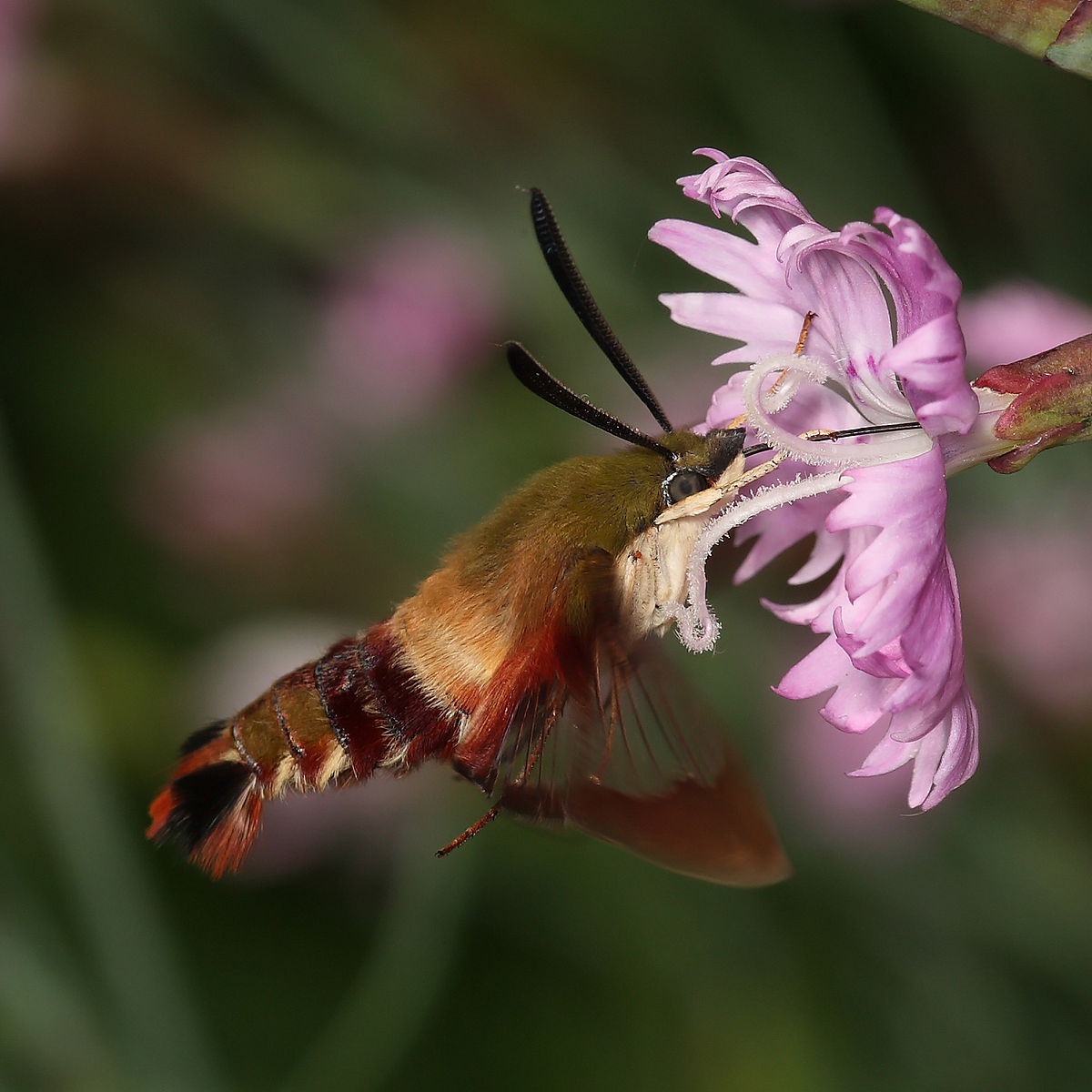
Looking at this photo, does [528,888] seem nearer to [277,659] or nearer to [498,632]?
[277,659]

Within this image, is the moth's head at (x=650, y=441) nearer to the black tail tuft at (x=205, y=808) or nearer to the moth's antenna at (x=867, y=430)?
the moth's antenna at (x=867, y=430)

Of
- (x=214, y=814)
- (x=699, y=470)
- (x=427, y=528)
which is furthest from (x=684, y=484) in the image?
(x=427, y=528)

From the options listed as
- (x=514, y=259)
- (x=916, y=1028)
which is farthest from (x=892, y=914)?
(x=514, y=259)

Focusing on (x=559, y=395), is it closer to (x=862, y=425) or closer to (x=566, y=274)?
(x=566, y=274)

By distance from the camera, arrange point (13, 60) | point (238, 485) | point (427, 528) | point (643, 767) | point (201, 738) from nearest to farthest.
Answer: point (643, 767) < point (201, 738) < point (427, 528) < point (13, 60) < point (238, 485)

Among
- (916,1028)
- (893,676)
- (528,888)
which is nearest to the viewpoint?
(893,676)

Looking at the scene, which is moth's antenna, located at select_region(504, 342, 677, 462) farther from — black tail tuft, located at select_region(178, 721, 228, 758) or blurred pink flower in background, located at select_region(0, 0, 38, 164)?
blurred pink flower in background, located at select_region(0, 0, 38, 164)

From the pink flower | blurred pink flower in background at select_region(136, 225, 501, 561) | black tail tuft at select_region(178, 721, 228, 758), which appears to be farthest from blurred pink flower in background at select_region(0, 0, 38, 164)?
the pink flower
